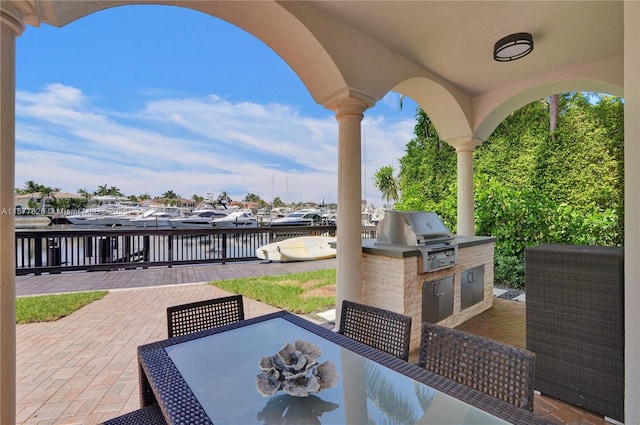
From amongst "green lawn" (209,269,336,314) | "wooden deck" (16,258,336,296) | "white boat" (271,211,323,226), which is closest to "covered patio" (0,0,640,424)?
"green lawn" (209,269,336,314)

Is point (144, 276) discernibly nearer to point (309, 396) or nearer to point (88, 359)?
point (88, 359)

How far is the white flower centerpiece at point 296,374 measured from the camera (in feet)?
3.30

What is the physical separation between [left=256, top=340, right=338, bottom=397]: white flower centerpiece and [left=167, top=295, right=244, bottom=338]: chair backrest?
0.85 meters

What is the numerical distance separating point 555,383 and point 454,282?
1.53 m

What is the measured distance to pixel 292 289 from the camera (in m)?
5.08

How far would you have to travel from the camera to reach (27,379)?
2.43 meters

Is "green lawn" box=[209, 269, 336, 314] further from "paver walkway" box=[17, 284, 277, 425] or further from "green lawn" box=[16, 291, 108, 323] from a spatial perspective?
"green lawn" box=[16, 291, 108, 323]

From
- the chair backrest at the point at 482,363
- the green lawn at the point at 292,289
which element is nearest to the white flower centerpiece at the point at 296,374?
the chair backrest at the point at 482,363

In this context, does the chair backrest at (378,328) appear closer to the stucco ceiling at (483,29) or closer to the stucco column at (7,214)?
the stucco column at (7,214)

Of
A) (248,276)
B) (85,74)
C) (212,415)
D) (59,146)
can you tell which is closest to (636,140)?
(212,415)

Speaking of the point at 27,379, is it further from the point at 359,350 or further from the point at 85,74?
the point at 85,74

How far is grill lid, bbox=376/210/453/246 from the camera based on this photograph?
125 inches

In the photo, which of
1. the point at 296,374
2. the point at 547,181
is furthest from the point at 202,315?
the point at 547,181

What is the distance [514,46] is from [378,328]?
10.2 feet
